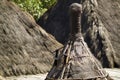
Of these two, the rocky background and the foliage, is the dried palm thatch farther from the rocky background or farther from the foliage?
the foliage

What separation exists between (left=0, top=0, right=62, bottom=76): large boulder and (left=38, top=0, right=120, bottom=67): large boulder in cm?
131

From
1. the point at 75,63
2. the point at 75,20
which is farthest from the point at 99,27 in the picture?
the point at 75,63

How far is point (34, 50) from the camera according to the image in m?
11.2

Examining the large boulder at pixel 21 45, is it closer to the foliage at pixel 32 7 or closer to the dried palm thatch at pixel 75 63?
the dried palm thatch at pixel 75 63

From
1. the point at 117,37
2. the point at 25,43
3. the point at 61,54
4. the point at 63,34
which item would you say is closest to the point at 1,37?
the point at 25,43

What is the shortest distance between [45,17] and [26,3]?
5.20 m

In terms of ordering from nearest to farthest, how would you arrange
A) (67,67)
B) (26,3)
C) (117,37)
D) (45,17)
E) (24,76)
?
(67,67) < (24,76) < (117,37) < (45,17) < (26,3)

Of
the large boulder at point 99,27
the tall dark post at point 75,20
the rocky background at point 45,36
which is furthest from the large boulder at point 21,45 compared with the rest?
the tall dark post at point 75,20

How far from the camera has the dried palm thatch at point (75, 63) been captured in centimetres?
587

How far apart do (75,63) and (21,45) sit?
5.21m

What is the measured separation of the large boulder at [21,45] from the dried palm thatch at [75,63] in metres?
4.44

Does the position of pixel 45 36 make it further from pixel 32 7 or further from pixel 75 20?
pixel 32 7

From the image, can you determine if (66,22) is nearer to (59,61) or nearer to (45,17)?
(45,17)

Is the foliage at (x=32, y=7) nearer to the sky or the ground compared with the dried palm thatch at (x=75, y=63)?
nearer to the sky
